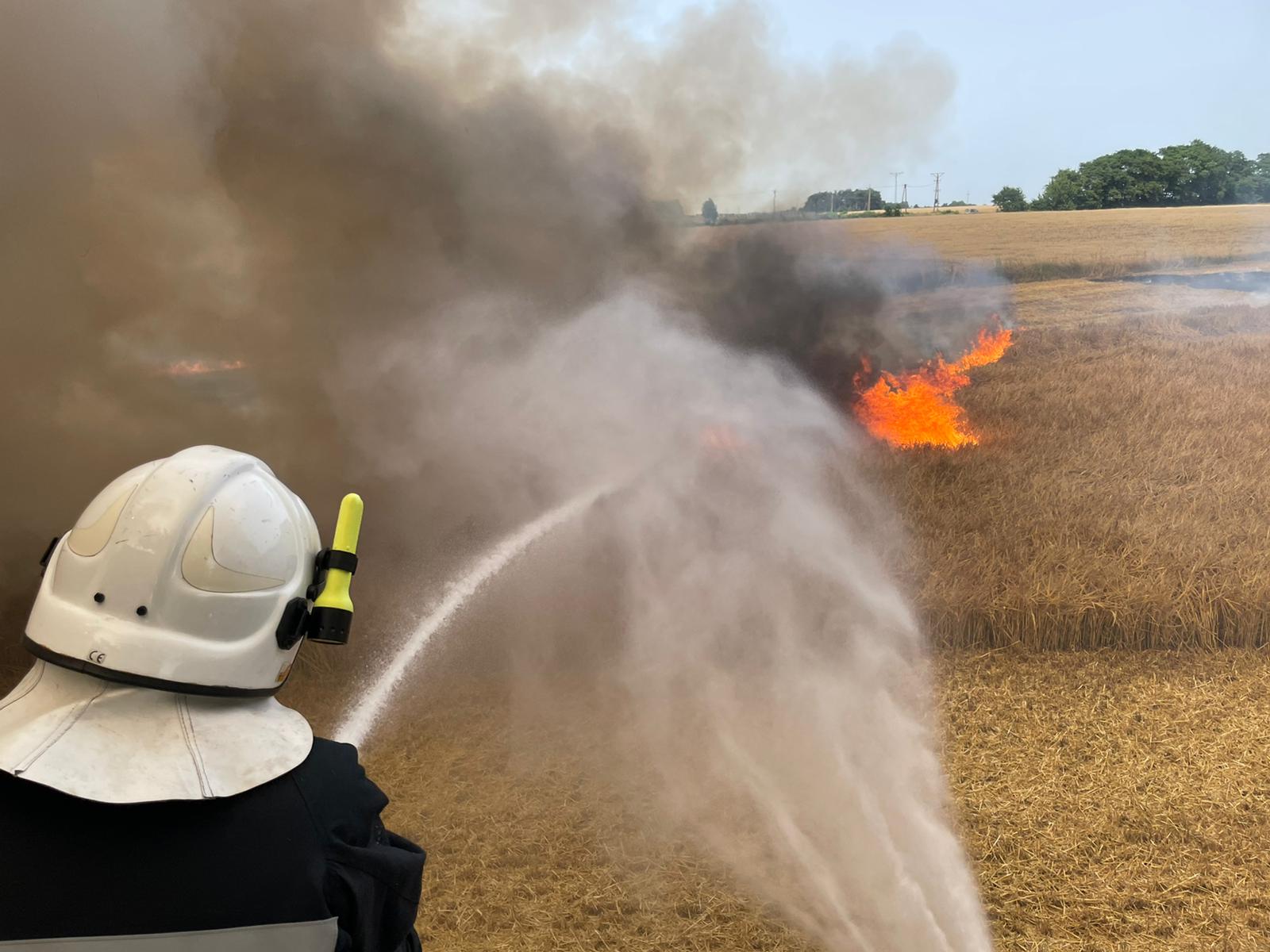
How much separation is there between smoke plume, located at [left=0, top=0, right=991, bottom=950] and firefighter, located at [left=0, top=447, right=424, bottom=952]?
398 centimetres

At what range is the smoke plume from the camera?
18.8 ft

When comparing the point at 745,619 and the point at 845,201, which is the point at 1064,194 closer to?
the point at 845,201

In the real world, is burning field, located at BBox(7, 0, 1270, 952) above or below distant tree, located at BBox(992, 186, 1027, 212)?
below

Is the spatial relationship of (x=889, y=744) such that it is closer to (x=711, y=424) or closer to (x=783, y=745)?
(x=783, y=745)

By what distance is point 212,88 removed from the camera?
615 centimetres

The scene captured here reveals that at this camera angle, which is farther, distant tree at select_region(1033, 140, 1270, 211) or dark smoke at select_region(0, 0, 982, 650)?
dark smoke at select_region(0, 0, 982, 650)

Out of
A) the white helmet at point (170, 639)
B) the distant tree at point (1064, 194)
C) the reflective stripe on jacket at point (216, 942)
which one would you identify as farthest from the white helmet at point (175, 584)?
the distant tree at point (1064, 194)

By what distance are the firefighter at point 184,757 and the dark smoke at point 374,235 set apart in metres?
5.02

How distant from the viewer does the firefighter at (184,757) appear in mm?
1191

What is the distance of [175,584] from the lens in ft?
4.62

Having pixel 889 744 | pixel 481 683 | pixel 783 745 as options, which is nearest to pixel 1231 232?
pixel 889 744

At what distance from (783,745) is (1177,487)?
9.40 feet

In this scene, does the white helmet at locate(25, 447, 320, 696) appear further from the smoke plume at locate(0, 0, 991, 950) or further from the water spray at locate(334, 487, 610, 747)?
the water spray at locate(334, 487, 610, 747)

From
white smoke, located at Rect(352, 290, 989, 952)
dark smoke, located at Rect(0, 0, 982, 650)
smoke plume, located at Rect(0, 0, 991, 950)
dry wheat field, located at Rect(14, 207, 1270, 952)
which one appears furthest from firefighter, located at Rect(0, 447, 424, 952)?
dark smoke, located at Rect(0, 0, 982, 650)
